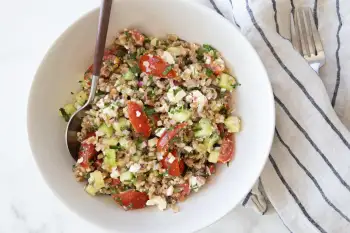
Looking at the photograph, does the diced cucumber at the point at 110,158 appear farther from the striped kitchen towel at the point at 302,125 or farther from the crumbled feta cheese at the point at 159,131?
the striped kitchen towel at the point at 302,125

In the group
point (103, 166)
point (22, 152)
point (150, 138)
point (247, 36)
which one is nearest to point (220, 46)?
point (247, 36)

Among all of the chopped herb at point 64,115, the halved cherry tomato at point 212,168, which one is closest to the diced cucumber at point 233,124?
the halved cherry tomato at point 212,168

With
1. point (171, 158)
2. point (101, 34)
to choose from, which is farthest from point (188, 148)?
point (101, 34)

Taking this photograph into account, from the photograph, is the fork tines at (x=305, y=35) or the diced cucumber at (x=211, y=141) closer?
the diced cucumber at (x=211, y=141)

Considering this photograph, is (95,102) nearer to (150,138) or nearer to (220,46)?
(150,138)

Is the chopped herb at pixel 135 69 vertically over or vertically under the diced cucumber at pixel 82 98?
over

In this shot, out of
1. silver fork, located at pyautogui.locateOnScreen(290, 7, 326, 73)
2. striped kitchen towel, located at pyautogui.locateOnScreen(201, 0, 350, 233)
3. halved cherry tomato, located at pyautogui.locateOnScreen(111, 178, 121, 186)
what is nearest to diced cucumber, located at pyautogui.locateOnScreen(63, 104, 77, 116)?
halved cherry tomato, located at pyautogui.locateOnScreen(111, 178, 121, 186)
